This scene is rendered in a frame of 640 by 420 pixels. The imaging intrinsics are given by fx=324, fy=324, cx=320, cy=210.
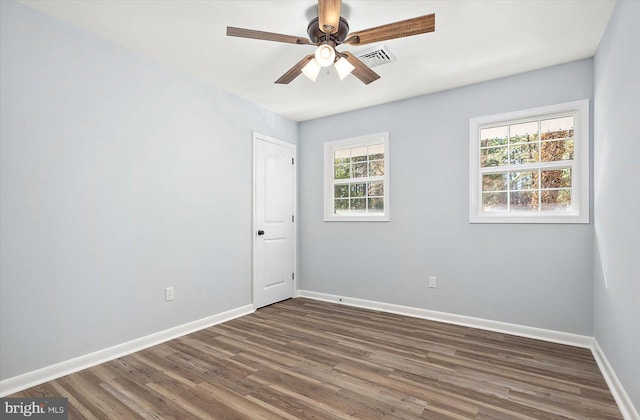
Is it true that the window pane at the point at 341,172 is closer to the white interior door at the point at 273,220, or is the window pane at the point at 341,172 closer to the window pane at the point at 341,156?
the window pane at the point at 341,156

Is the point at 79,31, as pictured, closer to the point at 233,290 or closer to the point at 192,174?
the point at 192,174

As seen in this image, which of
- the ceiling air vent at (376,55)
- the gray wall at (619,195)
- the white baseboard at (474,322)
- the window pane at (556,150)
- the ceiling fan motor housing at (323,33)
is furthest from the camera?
the window pane at (556,150)

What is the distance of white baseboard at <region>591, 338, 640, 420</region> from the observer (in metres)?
1.83

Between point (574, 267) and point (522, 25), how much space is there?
2.14 metres

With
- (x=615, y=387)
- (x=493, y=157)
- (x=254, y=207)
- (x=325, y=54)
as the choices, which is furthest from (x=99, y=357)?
(x=493, y=157)

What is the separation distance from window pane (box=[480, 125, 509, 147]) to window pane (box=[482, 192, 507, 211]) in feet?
1.75

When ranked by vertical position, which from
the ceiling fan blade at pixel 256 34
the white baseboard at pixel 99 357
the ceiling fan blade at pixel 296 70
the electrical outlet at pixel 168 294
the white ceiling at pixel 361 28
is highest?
the white ceiling at pixel 361 28

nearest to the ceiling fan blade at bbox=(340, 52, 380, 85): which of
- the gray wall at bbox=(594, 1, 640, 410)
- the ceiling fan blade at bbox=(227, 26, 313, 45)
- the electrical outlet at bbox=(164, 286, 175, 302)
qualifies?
the ceiling fan blade at bbox=(227, 26, 313, 45)

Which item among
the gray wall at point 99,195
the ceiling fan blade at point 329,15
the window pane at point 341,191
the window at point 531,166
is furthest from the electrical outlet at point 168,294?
the window at point 531,166

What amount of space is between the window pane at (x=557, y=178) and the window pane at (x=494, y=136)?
0.51m

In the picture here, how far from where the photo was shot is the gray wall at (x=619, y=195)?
1.80 m

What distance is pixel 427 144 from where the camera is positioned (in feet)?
12.3

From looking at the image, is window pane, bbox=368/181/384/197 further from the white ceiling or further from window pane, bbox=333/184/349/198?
the white ceiling

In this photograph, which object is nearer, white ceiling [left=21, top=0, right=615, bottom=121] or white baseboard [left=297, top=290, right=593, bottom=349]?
white ceiling [left=21, top=0, right=615, bottom=121]
